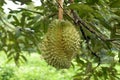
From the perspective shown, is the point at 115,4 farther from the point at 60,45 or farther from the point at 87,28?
the point at 60,45

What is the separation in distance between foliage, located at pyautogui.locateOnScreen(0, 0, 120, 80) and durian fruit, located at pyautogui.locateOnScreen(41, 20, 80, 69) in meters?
0.07

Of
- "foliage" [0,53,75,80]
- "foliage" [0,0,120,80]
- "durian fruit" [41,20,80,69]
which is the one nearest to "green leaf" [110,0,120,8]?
"foliage" [0,0,120,80]

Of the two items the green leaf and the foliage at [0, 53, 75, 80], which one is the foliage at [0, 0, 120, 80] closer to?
the green leaf

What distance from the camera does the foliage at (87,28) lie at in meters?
1.55

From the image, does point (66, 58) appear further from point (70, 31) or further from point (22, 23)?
point (22, 23)

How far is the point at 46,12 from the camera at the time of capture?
64.9 inches

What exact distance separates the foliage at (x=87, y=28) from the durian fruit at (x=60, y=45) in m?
0.07

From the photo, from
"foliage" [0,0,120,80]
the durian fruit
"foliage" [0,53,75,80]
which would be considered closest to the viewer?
the durian fruit

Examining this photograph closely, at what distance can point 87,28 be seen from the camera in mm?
1551

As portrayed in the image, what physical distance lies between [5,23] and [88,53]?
1.51 ft

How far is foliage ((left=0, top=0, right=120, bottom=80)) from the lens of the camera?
1555 millimetres

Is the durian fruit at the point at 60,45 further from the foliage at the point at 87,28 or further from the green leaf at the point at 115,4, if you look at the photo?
the green leaf at the point at 115,4

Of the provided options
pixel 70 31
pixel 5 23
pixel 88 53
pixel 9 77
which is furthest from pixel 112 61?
pixel 9 77

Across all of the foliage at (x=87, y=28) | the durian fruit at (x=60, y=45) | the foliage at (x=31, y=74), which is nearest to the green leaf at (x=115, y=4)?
the foliage at (x=87, y=28)
